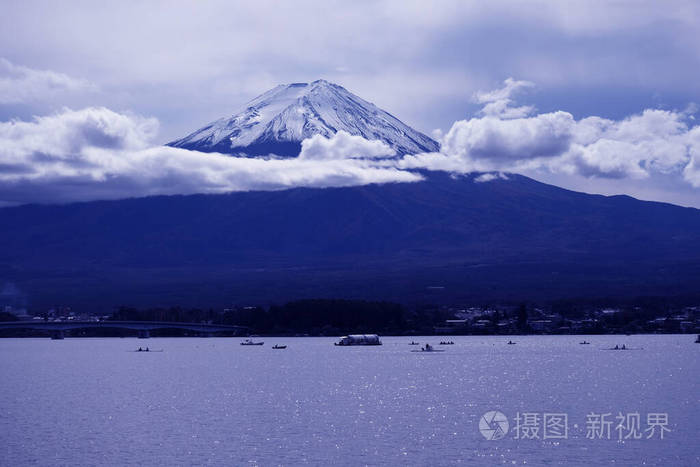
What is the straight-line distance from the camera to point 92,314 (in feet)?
593

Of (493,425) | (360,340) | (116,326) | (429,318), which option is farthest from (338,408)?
(429,318)

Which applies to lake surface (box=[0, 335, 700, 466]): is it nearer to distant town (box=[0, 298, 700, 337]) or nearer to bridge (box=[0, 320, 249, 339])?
bridge (box=[0, 320, 249, 339])

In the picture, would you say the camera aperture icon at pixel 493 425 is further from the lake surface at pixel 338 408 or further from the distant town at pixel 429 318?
the distant town at pixel 429 318

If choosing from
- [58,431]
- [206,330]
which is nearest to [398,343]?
[206,330]

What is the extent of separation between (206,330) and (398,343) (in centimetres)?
2652

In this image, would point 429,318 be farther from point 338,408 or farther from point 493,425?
point 493,425

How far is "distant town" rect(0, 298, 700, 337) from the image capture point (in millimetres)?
140500

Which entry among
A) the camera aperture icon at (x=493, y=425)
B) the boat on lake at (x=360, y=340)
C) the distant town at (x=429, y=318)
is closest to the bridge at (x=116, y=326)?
the distant town at (x=429, y=318)

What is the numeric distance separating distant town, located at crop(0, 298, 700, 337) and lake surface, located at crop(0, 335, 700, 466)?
47717 millimetres

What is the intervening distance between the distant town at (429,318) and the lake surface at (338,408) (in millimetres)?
47717

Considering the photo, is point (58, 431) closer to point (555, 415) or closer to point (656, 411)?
point (555, 415)

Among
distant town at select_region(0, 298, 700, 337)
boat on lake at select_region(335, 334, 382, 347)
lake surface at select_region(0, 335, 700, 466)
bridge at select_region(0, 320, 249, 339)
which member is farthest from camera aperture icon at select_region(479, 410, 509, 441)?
distant town at select_region(0, 298, 700, 337)

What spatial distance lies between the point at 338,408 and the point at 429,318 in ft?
335

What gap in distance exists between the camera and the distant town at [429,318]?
140 m
